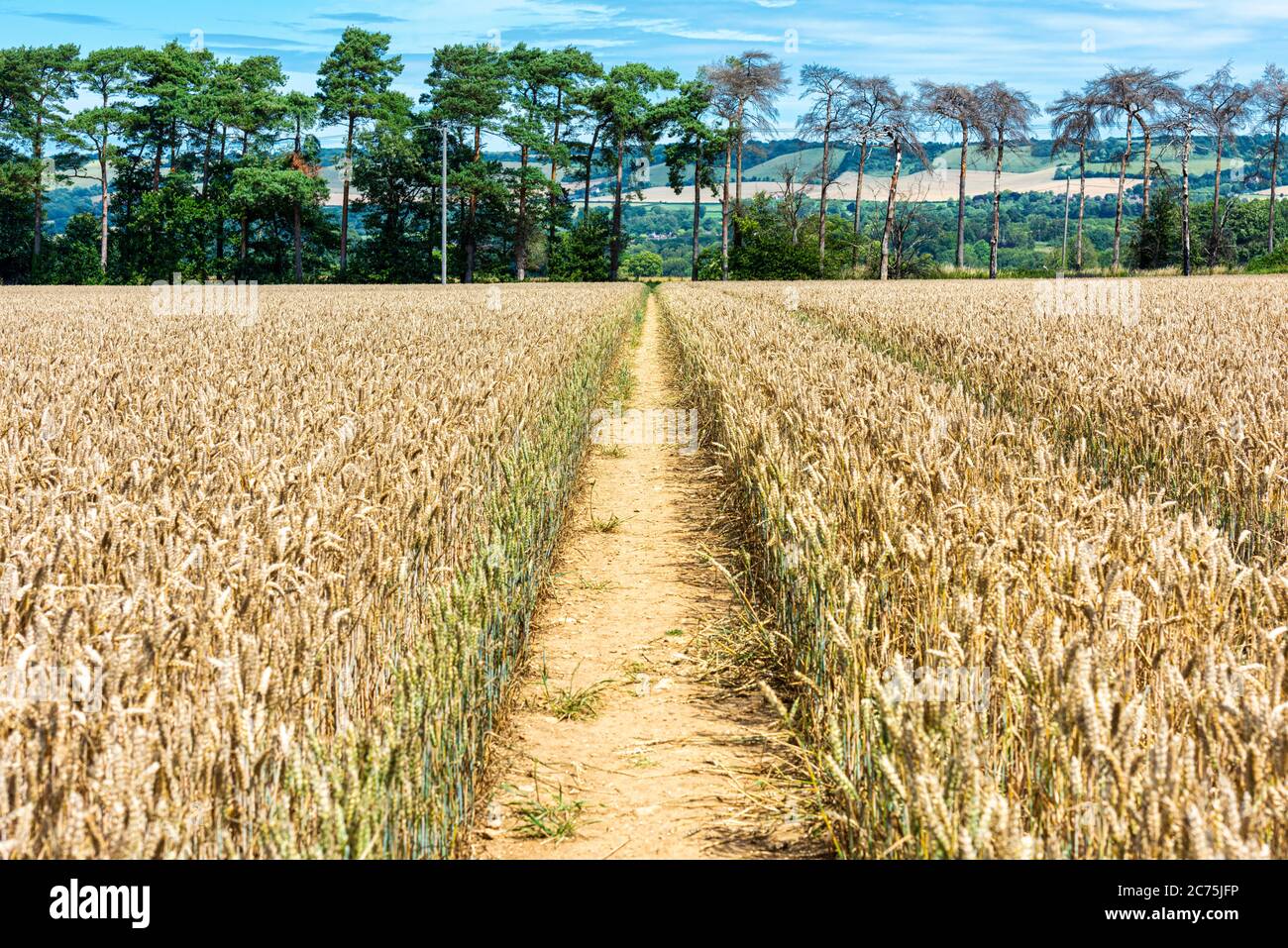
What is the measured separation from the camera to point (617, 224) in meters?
62.3

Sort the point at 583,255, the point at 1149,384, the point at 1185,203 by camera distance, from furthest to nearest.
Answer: the point at 583,255, the point at 1185,203, the point at 1149,384

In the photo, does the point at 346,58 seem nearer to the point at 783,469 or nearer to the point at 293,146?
the point at 293,146

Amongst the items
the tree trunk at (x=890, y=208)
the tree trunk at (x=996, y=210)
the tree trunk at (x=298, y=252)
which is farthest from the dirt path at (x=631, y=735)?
the tree trunk at (x=298, y=252)

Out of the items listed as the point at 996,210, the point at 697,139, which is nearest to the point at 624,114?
the point at 697,139

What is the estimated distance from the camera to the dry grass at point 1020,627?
7.00 ft

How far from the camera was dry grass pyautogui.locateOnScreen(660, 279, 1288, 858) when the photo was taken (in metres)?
2.13

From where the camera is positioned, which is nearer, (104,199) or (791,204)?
(104,199)

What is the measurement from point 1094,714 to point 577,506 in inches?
232

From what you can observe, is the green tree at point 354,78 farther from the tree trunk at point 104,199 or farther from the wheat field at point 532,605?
the wheat field at point 532,605

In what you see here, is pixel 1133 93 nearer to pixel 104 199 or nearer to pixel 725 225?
pixel 725 225

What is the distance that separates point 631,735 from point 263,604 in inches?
64.1

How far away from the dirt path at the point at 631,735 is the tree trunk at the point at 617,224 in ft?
185

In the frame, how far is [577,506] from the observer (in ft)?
25.5

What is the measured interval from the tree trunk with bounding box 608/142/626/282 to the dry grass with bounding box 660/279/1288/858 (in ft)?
182
